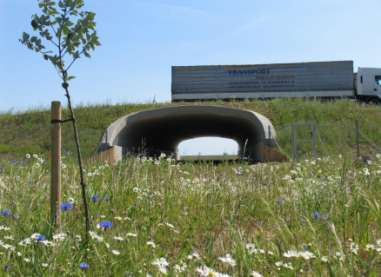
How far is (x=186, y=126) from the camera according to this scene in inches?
1166

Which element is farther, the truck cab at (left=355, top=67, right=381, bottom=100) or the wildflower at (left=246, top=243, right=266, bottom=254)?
the truck cab at (left=355, top=67, right=381, bottom=100)

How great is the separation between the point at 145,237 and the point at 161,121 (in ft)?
70.2

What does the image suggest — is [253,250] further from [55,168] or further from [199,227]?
[55,168]

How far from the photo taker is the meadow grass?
11.6 feet

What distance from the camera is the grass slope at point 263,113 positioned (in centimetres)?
2292

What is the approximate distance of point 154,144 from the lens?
3161 centimetres

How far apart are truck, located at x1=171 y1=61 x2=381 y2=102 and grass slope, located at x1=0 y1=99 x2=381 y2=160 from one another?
6171mm

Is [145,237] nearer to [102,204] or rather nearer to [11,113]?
[102,204]

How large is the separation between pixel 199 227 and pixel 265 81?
30218 mm

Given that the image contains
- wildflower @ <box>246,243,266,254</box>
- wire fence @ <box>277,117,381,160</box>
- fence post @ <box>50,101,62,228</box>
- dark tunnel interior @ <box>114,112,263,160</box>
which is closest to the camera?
wildflower @ <box>246,243,266,254</box>

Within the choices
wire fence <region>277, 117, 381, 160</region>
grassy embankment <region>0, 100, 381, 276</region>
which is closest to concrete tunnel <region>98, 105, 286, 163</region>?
wire fence <region>277, 117, 381, 160</region>

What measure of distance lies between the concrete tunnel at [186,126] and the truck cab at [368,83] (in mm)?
11894

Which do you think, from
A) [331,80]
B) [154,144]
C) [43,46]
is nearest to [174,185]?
[43,46]

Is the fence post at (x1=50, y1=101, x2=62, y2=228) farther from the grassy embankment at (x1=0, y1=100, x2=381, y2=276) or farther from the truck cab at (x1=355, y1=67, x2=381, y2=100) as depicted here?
the truck cab at (x1=355, y1=67, x2=381, y2=100)
